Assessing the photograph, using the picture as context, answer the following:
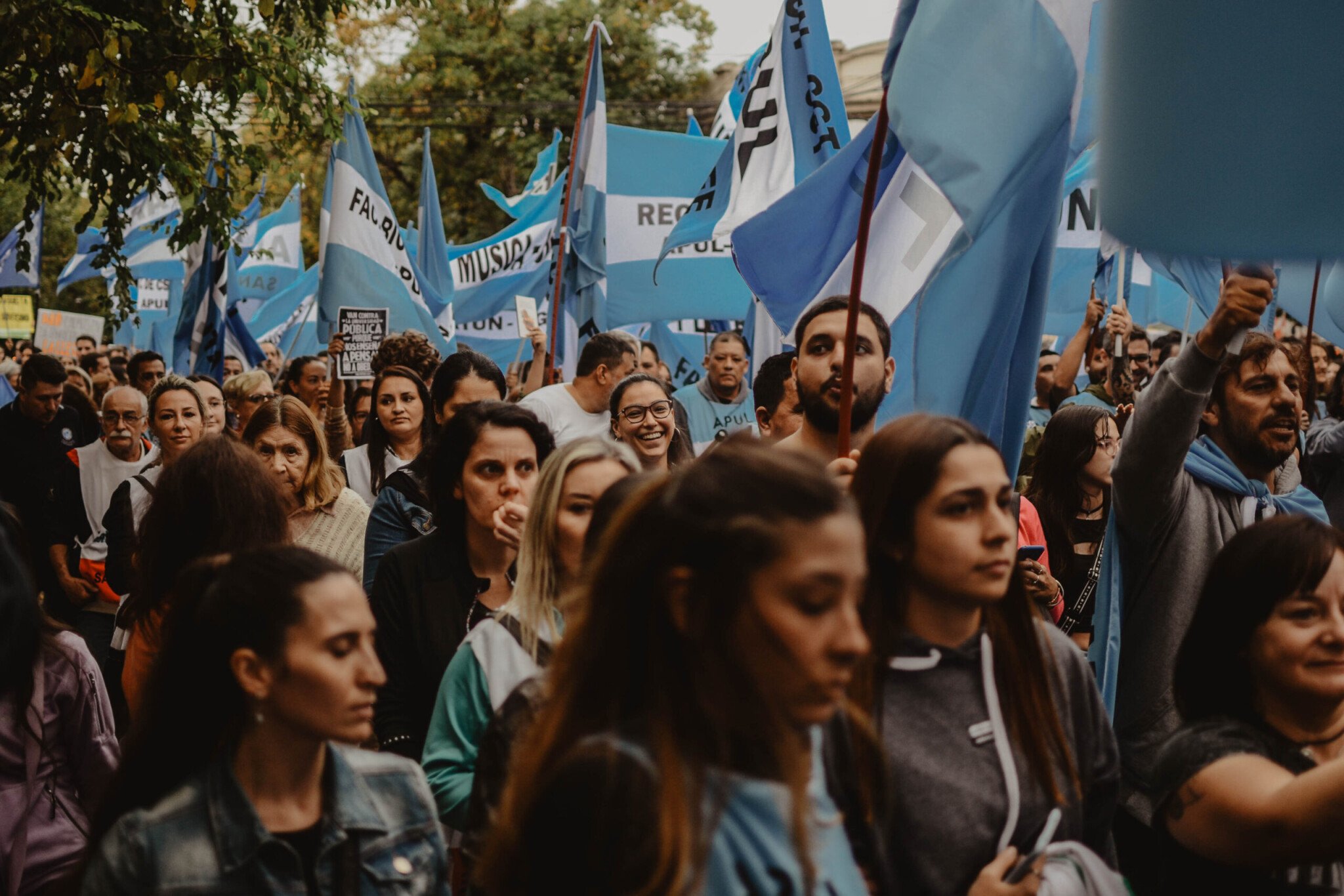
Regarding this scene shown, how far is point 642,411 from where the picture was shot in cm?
581

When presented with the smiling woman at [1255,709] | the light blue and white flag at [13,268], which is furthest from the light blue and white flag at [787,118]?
the light blue and white flag at [13,268]

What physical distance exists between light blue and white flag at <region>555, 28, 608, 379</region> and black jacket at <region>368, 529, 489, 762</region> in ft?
16.4

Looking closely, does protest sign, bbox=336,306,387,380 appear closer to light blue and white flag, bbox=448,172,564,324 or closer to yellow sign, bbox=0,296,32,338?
light blue and white flag, bbox=448,172,564,324

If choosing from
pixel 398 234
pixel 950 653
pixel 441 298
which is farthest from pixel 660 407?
pixel 441 298

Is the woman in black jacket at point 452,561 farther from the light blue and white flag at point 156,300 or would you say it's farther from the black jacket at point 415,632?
the light blue and white flag at point 156,300

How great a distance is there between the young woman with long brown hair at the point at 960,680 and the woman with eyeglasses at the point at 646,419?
3.10 m

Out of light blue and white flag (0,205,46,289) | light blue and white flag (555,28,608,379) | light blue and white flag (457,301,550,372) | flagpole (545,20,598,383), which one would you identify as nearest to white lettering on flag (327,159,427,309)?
flagpole (545,20,598,383)

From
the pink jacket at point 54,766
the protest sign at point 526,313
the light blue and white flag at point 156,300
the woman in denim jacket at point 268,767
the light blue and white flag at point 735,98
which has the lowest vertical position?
the pink jacket at point 54,766

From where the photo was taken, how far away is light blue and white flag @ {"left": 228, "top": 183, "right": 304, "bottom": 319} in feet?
61.5

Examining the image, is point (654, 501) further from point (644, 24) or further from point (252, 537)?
point (644, 24)

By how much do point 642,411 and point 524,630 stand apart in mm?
2740

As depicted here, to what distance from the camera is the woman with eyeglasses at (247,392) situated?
25.9 feet

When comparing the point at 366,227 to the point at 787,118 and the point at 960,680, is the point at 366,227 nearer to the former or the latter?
the point at 787,118

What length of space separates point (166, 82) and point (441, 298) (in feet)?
15.5
